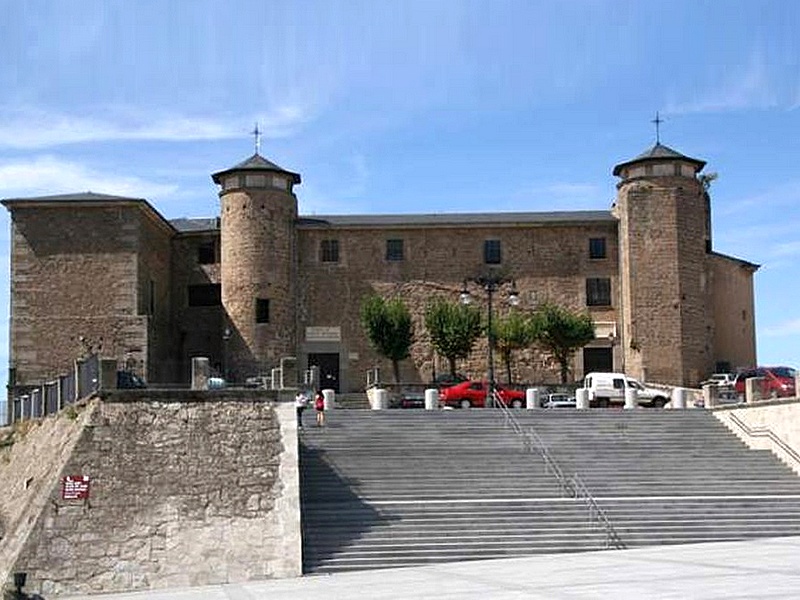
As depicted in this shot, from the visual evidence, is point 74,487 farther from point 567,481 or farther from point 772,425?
point 772,425

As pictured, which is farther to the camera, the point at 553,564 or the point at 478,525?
the point at 478,525

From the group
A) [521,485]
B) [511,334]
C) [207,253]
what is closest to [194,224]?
[207,253]

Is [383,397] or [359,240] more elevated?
[359,240]

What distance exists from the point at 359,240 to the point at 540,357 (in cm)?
844

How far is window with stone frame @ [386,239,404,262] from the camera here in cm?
4934

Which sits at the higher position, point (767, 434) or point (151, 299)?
point (151, 299)

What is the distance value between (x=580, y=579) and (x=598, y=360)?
29.5 m

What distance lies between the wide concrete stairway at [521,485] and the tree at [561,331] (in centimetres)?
1312

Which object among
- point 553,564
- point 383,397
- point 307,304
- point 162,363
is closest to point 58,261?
point 162,363

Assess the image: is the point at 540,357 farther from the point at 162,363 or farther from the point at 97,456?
the point at 97,456

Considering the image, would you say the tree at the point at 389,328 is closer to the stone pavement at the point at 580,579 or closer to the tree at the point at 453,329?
the tree at the point at 453,329

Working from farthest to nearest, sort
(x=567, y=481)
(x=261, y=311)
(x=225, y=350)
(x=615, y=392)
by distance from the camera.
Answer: (x=225, y=350) → (x=261, y=311) → (x=615, y=392) → (x=567, y=481)

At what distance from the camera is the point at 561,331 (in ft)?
153

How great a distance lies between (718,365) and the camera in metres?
48.7
